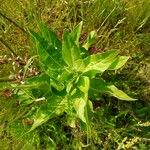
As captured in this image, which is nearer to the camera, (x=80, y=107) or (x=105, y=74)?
(x=80, y=107)

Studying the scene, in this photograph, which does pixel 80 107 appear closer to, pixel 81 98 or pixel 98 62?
pixel 81 98

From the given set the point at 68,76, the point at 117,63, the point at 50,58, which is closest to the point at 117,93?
the point at 117,63

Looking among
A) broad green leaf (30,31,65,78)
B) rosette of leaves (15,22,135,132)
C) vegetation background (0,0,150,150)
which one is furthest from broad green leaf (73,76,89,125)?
vegetation background (0,0,150,150)

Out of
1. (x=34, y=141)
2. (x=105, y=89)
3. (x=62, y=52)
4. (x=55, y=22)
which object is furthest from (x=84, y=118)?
(x=55, y=22)

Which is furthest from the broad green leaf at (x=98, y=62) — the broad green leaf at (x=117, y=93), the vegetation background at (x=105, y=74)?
the vegetation background at (x=105, y=74)

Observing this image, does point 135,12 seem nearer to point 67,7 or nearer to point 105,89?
point 67,7

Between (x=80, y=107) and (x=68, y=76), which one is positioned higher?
(x=68, y=76)

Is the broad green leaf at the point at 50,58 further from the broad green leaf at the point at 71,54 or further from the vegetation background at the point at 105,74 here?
the vegetation background at the point at 105,74
